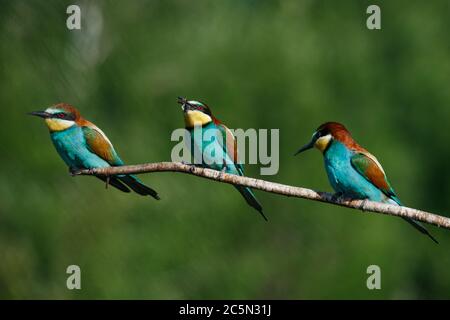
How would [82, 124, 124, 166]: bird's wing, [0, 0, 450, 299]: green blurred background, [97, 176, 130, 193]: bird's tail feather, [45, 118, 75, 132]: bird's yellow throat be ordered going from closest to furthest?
[97, 176, 130, 193]: bird's tail feather → [45, 118, 75, 132]: bird's yellow throat → [82, 124, 124, 166]: bird's wing → [0, 0, 450, 299]: green blurred background

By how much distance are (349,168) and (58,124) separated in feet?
3.87

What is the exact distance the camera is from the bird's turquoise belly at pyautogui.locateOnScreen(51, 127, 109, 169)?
3.85 metres

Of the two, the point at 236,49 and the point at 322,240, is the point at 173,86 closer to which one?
the point at 236,49

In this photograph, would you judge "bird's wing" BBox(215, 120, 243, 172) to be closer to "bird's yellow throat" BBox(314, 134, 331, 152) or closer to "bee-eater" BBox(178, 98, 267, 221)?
"bee-eater" BBox(178, 98, 267, 221)

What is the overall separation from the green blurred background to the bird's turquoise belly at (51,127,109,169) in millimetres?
Answer: 1471

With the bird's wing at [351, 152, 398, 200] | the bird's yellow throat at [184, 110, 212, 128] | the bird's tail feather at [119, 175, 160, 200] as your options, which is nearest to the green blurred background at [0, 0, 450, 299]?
the bird's yellow throat at [184, 110, 212, 128]

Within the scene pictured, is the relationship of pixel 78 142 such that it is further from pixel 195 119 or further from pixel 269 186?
pixel 269 186

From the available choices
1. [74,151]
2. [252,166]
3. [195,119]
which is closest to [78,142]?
[74,151]

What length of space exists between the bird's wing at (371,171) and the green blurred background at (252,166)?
211cm

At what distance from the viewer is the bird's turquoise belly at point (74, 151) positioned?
3852 millimetres

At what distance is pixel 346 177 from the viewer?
3.92 meters

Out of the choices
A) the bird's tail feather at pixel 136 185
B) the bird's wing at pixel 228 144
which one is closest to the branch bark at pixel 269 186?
the bird's tail feather at pixel 136 185

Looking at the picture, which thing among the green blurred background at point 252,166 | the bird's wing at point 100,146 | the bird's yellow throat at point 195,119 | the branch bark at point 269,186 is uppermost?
the green blurred background at point 252,166

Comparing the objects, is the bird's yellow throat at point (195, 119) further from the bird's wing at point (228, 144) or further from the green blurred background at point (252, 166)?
the green blurred background at point (252, 166)
